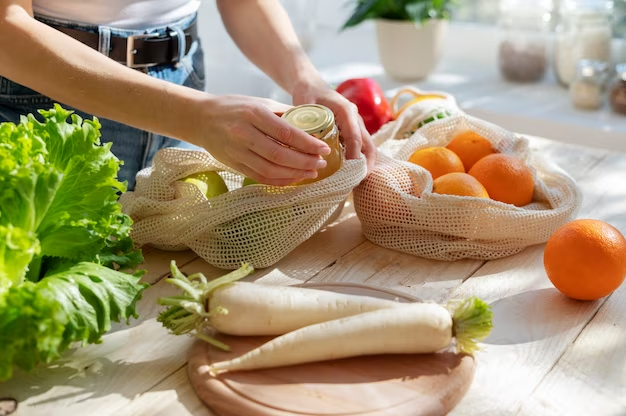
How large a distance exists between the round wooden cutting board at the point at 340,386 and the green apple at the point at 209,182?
344 millimetres

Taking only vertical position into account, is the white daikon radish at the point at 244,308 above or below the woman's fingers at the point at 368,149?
below

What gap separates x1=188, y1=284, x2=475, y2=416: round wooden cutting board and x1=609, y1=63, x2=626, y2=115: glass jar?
5.84ft

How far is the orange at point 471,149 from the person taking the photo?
55.7 inches

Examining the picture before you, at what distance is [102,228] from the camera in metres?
1.04

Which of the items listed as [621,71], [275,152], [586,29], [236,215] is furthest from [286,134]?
[586,29]

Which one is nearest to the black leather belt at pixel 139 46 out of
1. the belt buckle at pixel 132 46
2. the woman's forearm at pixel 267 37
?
the belt buckle at pixel 132 46

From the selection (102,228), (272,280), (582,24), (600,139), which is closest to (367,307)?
(272,280)

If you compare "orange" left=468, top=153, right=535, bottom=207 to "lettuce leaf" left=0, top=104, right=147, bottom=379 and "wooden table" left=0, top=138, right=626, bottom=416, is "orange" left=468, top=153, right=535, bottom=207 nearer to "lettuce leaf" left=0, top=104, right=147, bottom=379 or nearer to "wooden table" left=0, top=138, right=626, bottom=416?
"wooden table" left=0, top=138, right=626, bottom=416

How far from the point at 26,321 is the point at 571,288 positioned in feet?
2.34

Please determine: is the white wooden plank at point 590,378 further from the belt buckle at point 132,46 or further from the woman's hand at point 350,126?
the belt buckle at point 132,46

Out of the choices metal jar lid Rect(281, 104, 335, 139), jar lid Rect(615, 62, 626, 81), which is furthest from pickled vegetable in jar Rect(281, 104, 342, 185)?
jar lid Rect(615, 62, 626, 81)

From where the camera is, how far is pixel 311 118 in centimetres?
119

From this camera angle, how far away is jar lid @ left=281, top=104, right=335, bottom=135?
1171 millimetres

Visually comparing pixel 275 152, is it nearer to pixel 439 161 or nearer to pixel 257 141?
pixel 257 141
